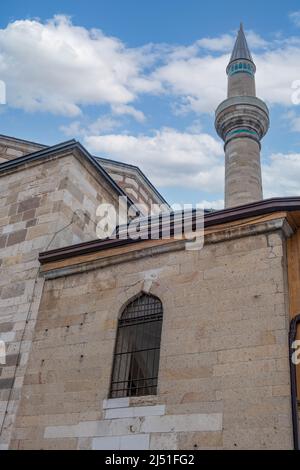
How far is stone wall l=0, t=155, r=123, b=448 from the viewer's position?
7.69 meters

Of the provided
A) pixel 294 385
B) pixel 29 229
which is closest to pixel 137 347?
pixel 294 385

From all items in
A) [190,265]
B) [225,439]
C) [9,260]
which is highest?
[9,260]

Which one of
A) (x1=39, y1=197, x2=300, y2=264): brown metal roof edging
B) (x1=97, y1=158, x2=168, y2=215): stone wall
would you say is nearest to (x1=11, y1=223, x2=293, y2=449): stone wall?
→ (x1=39, y1=197, x2=300, y2=264): brown metal roof edging

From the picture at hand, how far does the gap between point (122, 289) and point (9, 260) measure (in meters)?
2.51

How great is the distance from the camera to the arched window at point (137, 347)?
682cm

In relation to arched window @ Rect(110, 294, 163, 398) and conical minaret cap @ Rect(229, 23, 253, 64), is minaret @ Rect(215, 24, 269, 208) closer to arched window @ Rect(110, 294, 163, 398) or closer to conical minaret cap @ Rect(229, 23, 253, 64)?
conical minaret cap @ Rect(229, 23, 253, 64)

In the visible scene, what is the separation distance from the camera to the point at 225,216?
6.95m

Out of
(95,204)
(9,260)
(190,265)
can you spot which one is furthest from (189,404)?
(95,204)

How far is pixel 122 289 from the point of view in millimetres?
7492

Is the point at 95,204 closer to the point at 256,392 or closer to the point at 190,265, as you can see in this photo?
the point at 190,265

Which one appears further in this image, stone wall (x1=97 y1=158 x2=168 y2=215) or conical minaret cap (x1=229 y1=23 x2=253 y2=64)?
conical minaret cap (x1=229 y1=23 x2=253 y2=64)

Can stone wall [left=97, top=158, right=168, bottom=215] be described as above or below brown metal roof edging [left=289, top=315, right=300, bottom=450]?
above

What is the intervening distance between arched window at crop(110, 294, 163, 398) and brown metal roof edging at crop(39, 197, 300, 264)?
3.40 feet

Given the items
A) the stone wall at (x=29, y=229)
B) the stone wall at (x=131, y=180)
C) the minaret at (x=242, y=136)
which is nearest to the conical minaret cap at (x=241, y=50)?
the minaret at (x=242, y=136)
